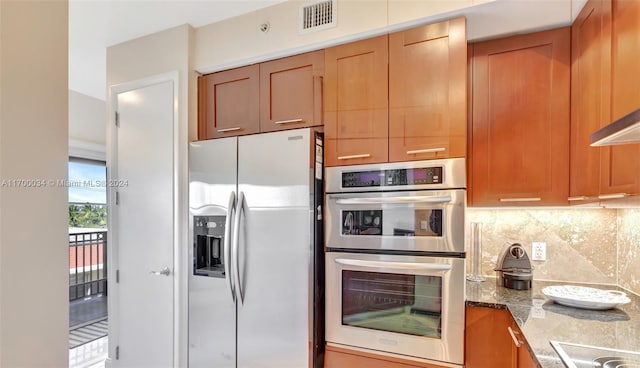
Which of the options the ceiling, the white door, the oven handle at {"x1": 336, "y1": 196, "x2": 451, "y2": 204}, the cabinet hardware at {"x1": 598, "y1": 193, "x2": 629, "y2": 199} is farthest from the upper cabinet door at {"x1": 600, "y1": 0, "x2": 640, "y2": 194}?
the white door

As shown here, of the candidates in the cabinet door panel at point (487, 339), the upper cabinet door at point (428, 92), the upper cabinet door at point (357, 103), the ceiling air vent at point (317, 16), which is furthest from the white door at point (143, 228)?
the cabinet door panel at point (487, 339)

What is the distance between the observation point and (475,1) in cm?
154

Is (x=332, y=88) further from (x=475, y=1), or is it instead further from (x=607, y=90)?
(x=607, y=90)

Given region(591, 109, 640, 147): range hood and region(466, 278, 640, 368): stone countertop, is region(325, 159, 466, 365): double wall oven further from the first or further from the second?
region(591, 109, 640, 147): range hood

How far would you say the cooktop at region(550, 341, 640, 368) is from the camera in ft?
3.13

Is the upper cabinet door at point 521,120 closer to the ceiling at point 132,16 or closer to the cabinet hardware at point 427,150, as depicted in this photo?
the cabinet hardware at point 427,150

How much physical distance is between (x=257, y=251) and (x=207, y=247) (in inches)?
17.9

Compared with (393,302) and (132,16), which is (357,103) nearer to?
(393,302)

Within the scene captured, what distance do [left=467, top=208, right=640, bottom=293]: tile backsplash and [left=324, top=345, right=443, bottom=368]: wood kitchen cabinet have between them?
2.60 feet

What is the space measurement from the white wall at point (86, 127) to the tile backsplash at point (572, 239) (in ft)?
13.3

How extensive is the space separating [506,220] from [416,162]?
849 mm

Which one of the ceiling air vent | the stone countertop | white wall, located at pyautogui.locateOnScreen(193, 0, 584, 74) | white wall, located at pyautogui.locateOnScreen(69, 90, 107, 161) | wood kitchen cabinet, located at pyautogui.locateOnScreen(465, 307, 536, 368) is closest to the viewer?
the stone countertop

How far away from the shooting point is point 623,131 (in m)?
0.90

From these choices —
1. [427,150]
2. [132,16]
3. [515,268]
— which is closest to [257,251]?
[427,150]
